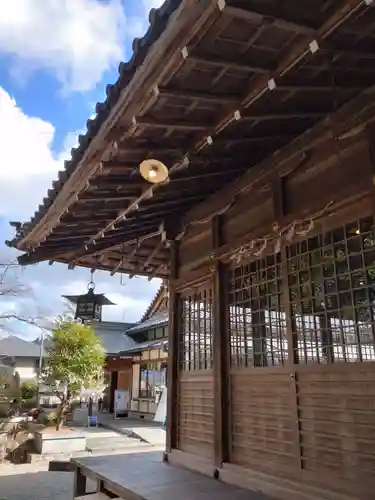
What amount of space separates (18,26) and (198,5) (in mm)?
5434

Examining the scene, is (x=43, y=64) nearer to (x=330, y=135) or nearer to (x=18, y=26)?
(x=18, y=26)

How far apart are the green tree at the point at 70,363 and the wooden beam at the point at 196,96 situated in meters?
12.5

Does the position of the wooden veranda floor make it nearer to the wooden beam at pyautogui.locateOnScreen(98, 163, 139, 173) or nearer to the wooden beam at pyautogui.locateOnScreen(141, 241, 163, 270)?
the wooden beam at pyautogui.locateOnScreen(98, 163, 139, 173)

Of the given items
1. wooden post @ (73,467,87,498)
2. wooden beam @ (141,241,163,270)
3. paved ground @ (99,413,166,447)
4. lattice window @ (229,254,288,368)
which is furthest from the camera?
paved ground @ (99,413,166,447)

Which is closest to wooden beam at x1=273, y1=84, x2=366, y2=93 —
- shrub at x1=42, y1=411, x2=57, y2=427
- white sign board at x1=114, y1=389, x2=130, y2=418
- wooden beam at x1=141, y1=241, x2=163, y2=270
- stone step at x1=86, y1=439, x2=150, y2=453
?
wooden beam at x1=141, y1=241, x2=163, y2=270

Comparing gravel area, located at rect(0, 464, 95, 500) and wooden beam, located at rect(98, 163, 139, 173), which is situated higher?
wooden beam, located at rect(98, 163, 139, 173)

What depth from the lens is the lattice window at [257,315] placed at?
4.01 m

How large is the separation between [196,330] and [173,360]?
22.0 inches

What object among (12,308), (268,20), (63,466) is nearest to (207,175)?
(268,20)

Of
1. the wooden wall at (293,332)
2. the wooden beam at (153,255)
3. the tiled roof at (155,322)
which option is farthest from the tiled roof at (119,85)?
the tiled roof at (155,322)

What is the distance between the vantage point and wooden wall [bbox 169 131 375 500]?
10.3 ft

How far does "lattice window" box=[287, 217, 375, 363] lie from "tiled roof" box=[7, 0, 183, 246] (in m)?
1.98

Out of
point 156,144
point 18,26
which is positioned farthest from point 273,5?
point 18,26

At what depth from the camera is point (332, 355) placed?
343 centimetres
